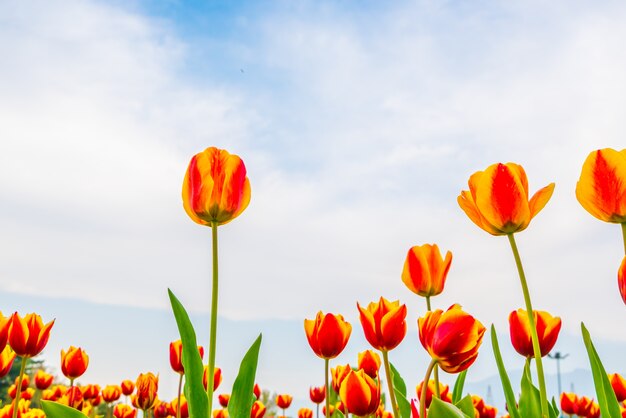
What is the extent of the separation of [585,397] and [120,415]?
15.2 ft

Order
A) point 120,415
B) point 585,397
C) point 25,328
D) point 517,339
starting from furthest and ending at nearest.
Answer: point 585,397, point 120,415, point 25,328, point 517,339

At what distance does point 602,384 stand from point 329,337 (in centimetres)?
159

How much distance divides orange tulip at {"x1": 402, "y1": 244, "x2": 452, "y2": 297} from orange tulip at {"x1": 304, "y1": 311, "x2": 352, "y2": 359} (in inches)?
20.4

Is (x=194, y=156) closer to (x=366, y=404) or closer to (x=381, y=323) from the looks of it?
(x=381, y=323)

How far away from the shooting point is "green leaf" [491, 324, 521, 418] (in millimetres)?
3193

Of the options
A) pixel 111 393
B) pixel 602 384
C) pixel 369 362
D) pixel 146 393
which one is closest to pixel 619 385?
pixel 369 362

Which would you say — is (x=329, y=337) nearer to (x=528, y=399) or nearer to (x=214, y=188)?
(x=528, y=399)

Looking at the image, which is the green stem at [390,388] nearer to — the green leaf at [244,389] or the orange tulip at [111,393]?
the green leaf at [244,389]

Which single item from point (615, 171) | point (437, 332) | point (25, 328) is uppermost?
point (615, 171)

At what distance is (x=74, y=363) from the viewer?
18.4 feet

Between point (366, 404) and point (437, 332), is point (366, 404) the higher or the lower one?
the lower one

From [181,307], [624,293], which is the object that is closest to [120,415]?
[181,307]

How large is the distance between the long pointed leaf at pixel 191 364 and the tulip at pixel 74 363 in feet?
10.6

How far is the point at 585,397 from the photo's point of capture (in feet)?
20.9
